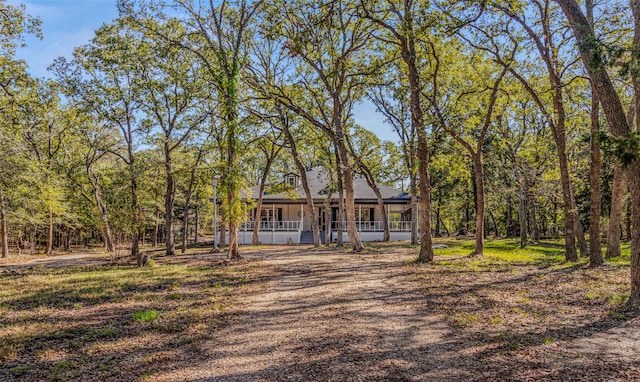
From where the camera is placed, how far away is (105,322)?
6.62 m

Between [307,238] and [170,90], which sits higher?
[170,90]

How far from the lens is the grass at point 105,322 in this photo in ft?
15.4

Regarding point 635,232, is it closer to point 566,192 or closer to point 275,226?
point 566,192

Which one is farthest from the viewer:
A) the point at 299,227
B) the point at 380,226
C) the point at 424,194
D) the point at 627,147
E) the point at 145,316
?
the point at 380,226

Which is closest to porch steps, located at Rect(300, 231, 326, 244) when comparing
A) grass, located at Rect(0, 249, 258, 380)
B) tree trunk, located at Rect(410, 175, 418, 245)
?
tree trunk, located at Rect(410, 175, 418, 245)

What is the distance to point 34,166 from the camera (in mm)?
20250

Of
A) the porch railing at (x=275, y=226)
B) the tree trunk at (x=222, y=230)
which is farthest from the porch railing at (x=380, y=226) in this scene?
the tree trunk at (x=222, y=230)

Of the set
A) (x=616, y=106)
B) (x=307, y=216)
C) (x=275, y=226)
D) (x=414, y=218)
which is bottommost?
(x=275, y=226)

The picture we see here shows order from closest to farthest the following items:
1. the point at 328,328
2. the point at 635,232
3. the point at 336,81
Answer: the point at 328,328
the point at 635,232
the point at 336,81

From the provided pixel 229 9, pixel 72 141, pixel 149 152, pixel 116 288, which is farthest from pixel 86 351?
pixel 72 141

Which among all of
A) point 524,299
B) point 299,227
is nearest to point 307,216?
point 299,227

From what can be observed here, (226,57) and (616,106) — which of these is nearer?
(616,106)

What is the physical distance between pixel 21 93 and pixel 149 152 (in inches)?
248

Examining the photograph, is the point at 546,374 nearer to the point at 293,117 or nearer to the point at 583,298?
the point at 583,298
